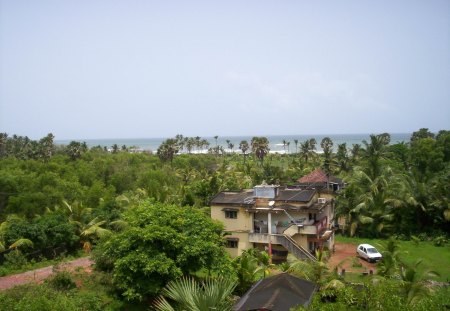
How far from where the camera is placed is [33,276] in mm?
26922

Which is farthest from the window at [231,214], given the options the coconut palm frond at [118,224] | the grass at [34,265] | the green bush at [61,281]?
the green bush at [61,281]

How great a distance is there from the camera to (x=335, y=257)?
3297 centimetres

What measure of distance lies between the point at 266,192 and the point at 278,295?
52.5 feet

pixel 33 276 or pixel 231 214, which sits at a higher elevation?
pixel 231 214

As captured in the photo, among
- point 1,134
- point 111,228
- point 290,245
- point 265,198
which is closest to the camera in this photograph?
point 290,245

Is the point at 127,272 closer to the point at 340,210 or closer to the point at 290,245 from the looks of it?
the point at 290,245

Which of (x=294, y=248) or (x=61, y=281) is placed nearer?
(x=61, y=281)

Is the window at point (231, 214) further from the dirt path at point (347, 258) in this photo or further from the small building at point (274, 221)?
the dirt path at point (347, 258)

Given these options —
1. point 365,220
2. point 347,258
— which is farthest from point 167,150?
point 347,258

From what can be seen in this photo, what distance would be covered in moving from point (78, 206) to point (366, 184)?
26.5 meters

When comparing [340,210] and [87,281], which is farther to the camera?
[340,210]

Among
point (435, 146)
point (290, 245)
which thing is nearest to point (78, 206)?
point (290, 245)

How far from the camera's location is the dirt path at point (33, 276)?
25425 millimetres

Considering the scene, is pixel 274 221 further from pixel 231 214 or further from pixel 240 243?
pixel 231 214
